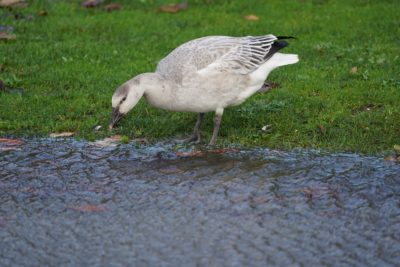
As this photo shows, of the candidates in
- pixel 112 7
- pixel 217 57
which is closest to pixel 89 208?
pixel 217 57

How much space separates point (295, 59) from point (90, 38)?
4.27m

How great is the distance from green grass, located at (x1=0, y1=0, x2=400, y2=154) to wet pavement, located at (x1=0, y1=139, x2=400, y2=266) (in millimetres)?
636

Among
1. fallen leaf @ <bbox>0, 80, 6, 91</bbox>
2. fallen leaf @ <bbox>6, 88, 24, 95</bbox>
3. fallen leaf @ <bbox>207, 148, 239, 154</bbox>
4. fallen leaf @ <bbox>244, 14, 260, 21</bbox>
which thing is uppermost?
fallen leaf @ <bbox>244, 14, 260, 21</bbox>

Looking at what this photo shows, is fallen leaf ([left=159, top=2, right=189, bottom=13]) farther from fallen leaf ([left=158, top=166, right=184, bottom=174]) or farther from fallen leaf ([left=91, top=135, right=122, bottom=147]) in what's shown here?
fallen leaf ([left=158, top=166, right=184, bottom=174])

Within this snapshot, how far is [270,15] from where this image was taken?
40.2 feet

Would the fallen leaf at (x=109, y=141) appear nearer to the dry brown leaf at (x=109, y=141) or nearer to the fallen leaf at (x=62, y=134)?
the dry brown leaf at (x=109, y=141)

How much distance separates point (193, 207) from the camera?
611 cm

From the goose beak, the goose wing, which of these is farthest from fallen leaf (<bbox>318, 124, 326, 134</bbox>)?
the goose beak

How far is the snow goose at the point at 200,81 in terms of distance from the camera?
7.48m

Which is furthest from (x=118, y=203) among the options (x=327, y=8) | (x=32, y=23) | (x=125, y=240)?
(x=327, y=8)

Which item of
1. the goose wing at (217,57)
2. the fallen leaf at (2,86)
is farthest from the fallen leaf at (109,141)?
the fallen leaf at (2,86)

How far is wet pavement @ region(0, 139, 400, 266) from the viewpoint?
5305 mm

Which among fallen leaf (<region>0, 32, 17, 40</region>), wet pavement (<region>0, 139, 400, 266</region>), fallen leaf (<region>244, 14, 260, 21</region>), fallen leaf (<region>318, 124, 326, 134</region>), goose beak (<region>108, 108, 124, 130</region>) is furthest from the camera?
fallen leaf (<region>244, 14, 260, 21</region>)

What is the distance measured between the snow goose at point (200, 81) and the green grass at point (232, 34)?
51 cm
